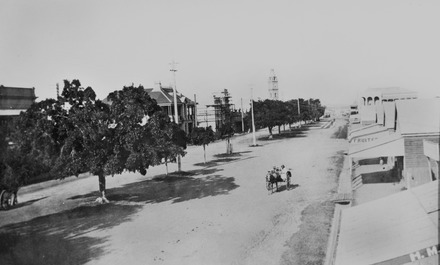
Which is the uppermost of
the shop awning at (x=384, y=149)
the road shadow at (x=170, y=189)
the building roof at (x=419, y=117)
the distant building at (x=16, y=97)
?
the distant building at (x=16, y=97)

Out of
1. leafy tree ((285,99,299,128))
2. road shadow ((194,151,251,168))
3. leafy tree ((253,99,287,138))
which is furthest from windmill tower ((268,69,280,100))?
road shadow ((194,151,251,168))

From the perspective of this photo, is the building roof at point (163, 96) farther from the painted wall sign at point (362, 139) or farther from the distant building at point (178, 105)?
the painted wall sign at point (362, 139)

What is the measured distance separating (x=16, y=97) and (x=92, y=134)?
28.1 metres

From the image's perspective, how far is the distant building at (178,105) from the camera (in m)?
47.5

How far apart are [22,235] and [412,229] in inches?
484

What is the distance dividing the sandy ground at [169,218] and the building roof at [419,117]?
437 cm

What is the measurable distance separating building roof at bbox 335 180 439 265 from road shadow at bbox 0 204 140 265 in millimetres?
7071

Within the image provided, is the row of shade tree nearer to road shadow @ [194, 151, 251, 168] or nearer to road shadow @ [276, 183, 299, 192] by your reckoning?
road shadow @ [276, 183, 299, 192]

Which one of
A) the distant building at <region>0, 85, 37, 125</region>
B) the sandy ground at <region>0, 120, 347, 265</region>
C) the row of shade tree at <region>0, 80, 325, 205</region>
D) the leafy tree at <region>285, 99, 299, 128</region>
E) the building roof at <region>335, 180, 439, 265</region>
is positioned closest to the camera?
the building roof at <region>335, 180, 439, 265</region>

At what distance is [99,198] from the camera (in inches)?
682

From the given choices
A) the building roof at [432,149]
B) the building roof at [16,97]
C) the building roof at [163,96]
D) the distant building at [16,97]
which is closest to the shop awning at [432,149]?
the building roof at [432,149]

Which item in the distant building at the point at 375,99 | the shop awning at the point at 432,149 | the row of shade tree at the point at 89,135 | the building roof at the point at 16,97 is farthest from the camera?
the building roof at the point at 16,97

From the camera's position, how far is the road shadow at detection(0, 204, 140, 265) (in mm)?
10586

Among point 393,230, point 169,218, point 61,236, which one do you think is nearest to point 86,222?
point 61,236
